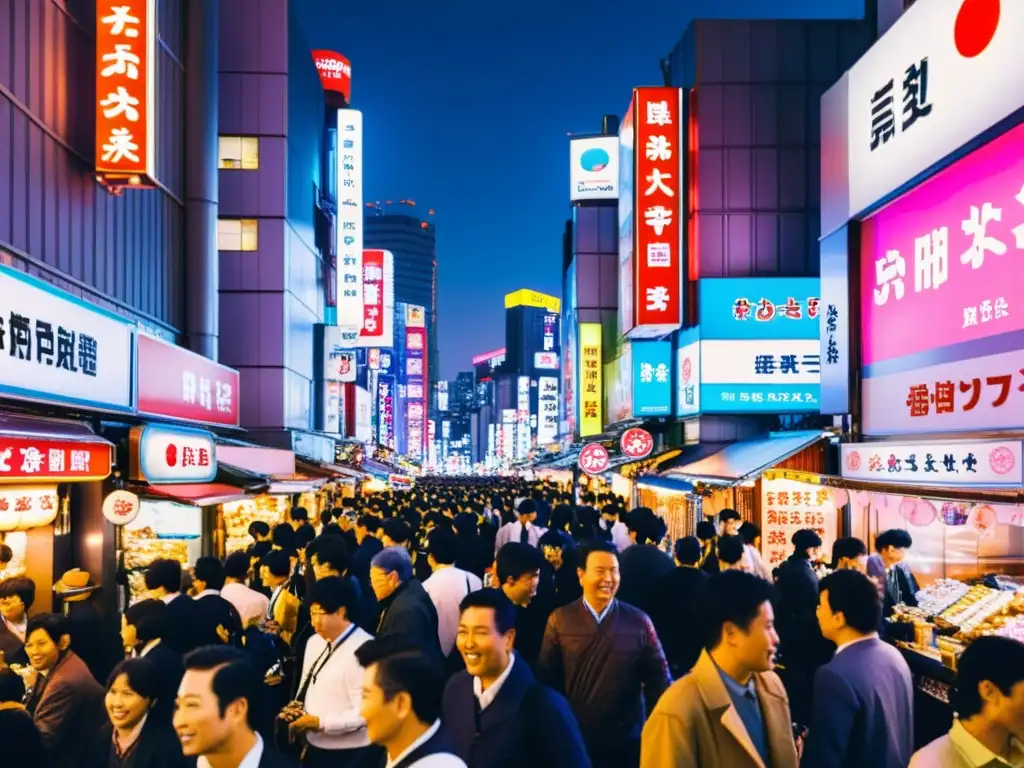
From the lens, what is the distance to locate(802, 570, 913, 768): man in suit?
3.55m

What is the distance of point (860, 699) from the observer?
363 centimetres

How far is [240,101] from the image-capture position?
20938mm

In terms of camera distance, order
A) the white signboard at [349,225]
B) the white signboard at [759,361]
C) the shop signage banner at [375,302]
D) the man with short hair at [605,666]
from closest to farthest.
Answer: the man with short hair at [605,666] < the white signboard at [759,361] < the white signboard at [349,225] < the shop signage banner at [375,302]

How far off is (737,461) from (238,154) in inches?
569

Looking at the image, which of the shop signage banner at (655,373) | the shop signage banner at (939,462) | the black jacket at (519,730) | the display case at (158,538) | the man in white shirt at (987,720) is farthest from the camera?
Answer: the shop signage banner at (655,373)

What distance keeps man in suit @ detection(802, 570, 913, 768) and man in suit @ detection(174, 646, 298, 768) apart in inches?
85.8

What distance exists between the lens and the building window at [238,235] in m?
21.3

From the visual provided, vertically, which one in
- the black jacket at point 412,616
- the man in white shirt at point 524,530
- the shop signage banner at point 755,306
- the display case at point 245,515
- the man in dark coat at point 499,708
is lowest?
the display case at point 245,515

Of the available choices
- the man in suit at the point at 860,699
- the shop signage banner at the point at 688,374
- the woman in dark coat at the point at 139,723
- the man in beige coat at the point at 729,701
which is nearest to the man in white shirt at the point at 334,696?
the woman in dark coat at the point at 139,723

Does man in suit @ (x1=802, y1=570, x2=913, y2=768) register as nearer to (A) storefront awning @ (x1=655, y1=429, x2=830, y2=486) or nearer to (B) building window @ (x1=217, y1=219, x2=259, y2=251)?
(A) storefront awning @ (x1=655, y1=429, x2=830, y2=486)

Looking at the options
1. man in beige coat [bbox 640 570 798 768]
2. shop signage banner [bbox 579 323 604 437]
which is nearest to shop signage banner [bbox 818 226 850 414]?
man in beige coat [bbox 640 570 798 768]

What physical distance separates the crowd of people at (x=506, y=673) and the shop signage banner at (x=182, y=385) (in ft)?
15.0

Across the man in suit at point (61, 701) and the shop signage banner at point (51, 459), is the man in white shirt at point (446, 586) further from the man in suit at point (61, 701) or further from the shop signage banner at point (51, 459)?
the shop signage banner at point (51, 459)

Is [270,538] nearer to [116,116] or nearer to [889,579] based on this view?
[116,116]
